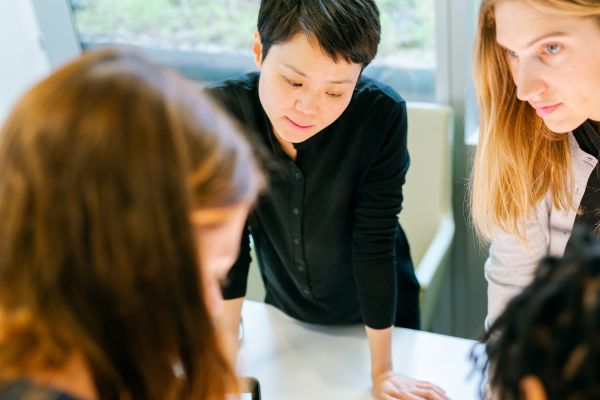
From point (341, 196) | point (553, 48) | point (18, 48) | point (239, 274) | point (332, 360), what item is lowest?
point (332, 360)

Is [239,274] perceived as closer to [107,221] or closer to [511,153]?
[511,153]

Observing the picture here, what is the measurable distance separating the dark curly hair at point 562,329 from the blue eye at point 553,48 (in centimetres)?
45

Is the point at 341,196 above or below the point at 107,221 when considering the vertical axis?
below

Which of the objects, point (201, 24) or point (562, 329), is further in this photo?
point (201, 24)

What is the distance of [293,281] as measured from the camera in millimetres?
1353

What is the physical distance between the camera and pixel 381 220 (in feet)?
3.92

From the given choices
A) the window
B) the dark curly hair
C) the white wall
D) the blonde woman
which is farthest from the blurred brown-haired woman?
the white wall

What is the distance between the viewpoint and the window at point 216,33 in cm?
189

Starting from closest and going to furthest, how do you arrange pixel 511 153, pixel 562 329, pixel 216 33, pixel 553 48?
pixel 562 329 → pixel 553 48 → pixel 511 153 → pixel 216 33

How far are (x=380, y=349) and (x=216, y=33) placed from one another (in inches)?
54.6

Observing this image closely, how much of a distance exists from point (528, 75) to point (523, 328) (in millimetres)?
518

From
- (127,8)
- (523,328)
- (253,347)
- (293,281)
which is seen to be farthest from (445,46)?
(523,328)

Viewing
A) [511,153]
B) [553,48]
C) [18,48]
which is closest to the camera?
[553,48]

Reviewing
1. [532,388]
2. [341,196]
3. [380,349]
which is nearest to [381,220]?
[341,196]
